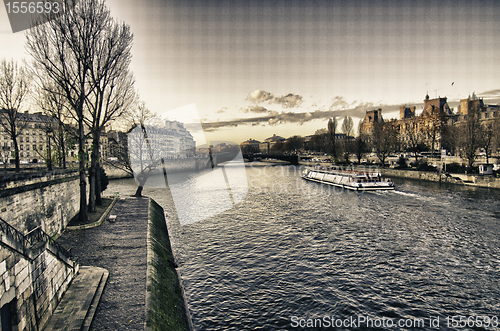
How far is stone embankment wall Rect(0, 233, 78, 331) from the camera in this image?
7.27 metres

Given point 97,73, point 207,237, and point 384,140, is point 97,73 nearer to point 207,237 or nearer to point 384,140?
point 207,237

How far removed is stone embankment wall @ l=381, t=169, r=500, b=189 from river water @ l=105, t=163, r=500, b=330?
16.0 m

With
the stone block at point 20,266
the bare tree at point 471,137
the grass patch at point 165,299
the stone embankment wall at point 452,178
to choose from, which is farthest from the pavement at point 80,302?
the bare tree at point 471,137

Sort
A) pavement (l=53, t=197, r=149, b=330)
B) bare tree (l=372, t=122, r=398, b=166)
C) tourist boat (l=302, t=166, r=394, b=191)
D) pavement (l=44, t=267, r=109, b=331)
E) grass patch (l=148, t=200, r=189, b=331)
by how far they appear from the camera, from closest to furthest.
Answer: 1. pavement (l=44, t=267, r=109, b=331)
2. pavement (l=53, t=197, r=149, b=330)
3. grass patch (l=148, t=200, r=189, b=331)
4. tourist boat (l=302, t=166, r=394, b=191)
5. bare tree (l=372, t=122, r=398, b=166)

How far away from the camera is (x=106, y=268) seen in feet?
42.5

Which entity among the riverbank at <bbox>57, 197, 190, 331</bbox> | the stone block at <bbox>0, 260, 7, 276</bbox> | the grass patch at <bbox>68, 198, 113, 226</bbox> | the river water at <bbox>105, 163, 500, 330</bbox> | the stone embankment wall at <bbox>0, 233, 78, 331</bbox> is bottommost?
the river water at <bbox>105, 163, 500, 330</bbox>

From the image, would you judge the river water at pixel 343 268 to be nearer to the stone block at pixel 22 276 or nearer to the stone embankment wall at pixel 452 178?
the stone block at pixel 22 276

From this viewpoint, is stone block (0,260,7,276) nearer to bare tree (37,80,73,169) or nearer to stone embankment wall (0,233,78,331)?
stone embankment wall (0,233,78,331)

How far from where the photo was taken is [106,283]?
11570mm

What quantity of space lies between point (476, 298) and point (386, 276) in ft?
13.3

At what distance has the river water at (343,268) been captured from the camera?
12188 millimetres

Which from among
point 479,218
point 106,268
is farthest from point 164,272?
point 479,218

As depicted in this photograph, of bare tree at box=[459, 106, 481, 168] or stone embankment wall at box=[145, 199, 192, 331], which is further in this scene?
bare tree at box=[459, 106, 481, 168]

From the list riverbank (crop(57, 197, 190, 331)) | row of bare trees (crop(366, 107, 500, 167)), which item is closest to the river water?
riverbank (crop(57, 197, 190, 331))
